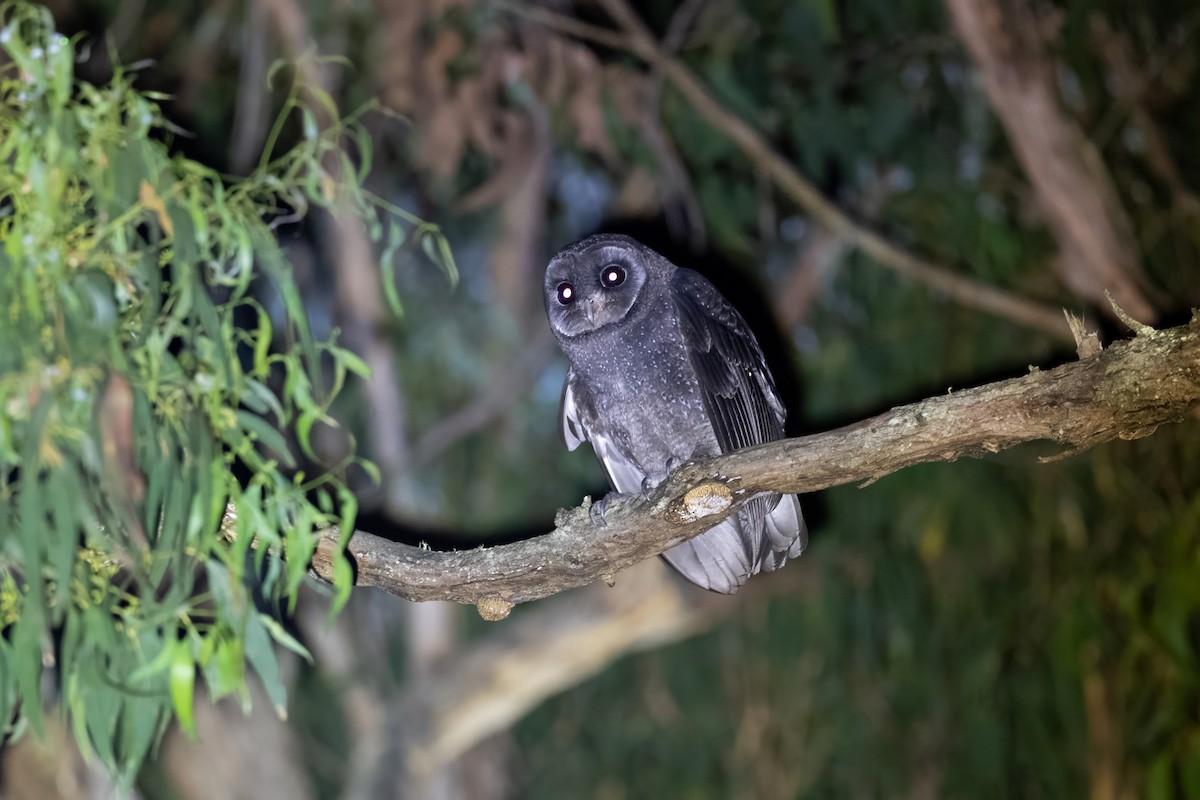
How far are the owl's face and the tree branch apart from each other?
0.65 metres

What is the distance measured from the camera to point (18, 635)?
1493 millimetres

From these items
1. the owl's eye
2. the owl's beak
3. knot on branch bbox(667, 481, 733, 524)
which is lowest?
knot on branch bbox(667, 481, 733, 524)

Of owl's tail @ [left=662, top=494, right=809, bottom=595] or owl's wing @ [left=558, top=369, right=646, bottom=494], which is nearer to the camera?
owl's tail @ [left=662, top=494, right=809, bottom=595]

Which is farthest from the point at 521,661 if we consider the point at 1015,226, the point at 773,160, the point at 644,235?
the point at 1015,226

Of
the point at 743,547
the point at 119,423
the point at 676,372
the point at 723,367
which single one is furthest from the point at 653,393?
the point at 119,423

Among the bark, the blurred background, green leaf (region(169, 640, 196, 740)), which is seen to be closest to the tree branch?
green leaf (region(169, 640, 196, 740))

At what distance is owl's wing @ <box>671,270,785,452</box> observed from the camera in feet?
8.09

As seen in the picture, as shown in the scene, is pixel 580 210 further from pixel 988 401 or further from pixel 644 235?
pixel 988 401

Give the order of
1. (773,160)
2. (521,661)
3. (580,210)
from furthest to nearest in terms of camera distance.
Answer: (580,210), (521,661), (773,160)

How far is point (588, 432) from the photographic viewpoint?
285cm

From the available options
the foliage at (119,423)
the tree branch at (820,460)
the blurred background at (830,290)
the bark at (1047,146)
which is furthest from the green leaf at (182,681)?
the bark at (1047,146)

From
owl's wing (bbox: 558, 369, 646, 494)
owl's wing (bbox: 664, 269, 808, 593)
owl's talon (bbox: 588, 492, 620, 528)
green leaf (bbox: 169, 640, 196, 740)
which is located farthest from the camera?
owl's wing (bbox: 558, 369, 646, 494)

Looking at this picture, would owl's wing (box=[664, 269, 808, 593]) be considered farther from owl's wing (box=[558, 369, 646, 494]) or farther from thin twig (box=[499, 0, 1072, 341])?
thin twig (box=[499, 0, 1072, 341])

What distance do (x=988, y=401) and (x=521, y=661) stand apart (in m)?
2.87
